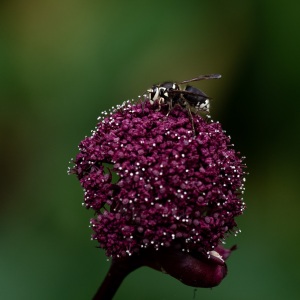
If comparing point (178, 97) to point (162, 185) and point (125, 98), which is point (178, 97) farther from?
point (125, 98)

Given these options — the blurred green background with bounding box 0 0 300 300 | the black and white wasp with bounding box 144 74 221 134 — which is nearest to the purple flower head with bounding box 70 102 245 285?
the black and white wasp with bounding box 144 74 221 134

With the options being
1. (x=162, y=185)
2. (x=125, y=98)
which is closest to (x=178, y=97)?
(x=162, y=185)

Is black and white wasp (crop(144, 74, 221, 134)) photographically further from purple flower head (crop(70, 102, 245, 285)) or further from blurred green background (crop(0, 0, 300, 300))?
blurred green background (crop(0, 0, 300, 300))

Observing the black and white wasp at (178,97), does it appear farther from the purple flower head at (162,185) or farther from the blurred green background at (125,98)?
the blurred green background at (125,98)

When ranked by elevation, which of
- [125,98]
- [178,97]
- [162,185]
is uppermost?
[125,98]

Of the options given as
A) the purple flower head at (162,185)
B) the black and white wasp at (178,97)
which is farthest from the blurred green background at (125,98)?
the black and white wasp at (178,97)
